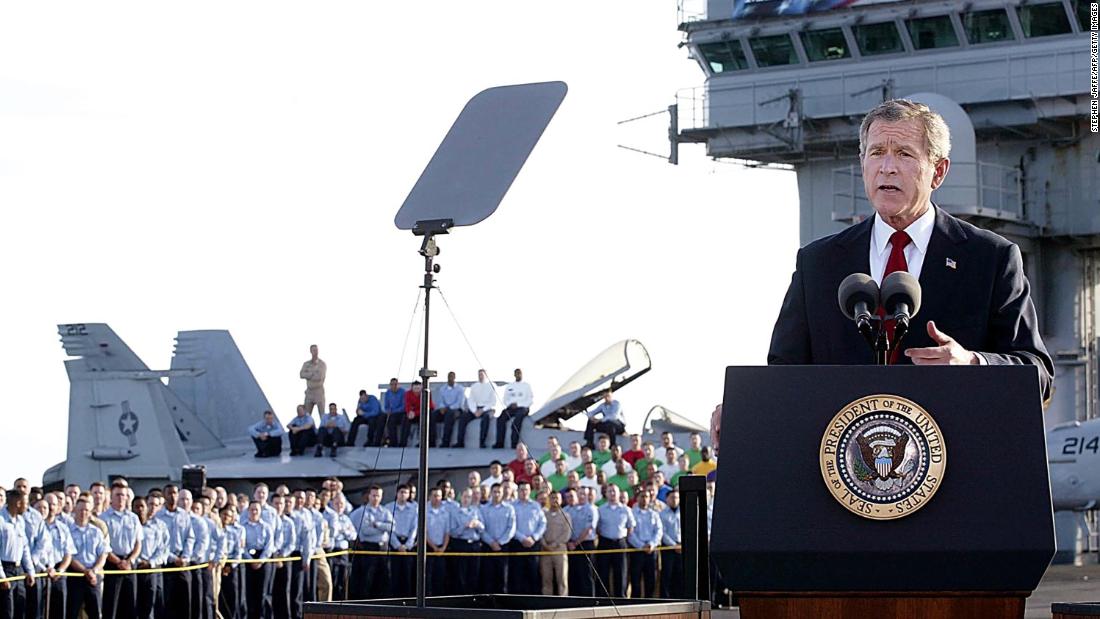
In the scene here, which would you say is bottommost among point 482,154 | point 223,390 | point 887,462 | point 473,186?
point 887,462

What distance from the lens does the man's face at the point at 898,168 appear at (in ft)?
10.8

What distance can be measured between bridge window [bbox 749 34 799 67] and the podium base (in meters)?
26.4

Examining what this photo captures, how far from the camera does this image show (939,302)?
3.41 m

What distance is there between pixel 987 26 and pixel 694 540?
23972mm

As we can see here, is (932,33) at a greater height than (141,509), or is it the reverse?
(932,33)

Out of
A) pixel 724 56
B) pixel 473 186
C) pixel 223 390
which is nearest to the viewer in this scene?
pixel 473 186

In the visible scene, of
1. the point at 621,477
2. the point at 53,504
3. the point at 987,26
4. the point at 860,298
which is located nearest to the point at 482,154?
the point at 860,298

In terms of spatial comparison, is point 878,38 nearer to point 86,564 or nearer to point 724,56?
point 724,56

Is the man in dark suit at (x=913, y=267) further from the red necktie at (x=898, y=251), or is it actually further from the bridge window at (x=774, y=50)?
the bridge window at (x=774, y=50)

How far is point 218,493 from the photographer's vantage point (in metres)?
17.4

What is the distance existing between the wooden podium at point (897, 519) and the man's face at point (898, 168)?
0.59m

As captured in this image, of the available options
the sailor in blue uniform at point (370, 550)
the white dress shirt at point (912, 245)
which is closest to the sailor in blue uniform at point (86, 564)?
the sailor in blue uniform at point (370, 550)

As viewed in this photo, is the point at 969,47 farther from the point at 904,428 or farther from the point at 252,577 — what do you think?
the point at 904,428

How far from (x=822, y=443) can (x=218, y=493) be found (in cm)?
1519
